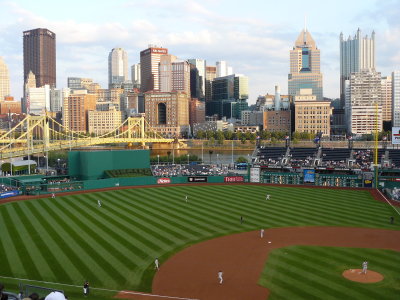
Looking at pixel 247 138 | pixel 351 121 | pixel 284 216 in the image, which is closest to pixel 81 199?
pixel 284 216

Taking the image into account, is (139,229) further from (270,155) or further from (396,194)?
(270,155)

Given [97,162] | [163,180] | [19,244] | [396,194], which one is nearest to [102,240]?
[19,244]

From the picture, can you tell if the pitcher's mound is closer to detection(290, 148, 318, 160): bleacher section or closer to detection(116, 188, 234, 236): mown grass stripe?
detection(116, 188, 234, 236): mown grass stripe

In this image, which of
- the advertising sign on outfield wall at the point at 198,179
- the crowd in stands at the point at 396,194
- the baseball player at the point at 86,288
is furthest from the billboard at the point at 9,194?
the crowd in stands at the point at 396,194

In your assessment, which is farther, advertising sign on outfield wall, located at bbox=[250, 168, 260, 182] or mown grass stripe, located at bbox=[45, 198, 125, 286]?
advertising sign on outfield wall, located at bbox=[250, 168, 260, 182]

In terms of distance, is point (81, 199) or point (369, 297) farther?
point (81, 199)

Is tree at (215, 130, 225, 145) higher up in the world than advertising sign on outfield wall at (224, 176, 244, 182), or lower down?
higher up

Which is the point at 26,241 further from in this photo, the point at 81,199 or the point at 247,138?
the point at 247,138

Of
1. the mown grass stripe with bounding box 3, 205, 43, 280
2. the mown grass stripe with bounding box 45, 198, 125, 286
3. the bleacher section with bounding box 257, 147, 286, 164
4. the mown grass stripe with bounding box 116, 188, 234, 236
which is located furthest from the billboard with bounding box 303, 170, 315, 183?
the mown grass stripe with bounding box 3, 205, 43, 280
